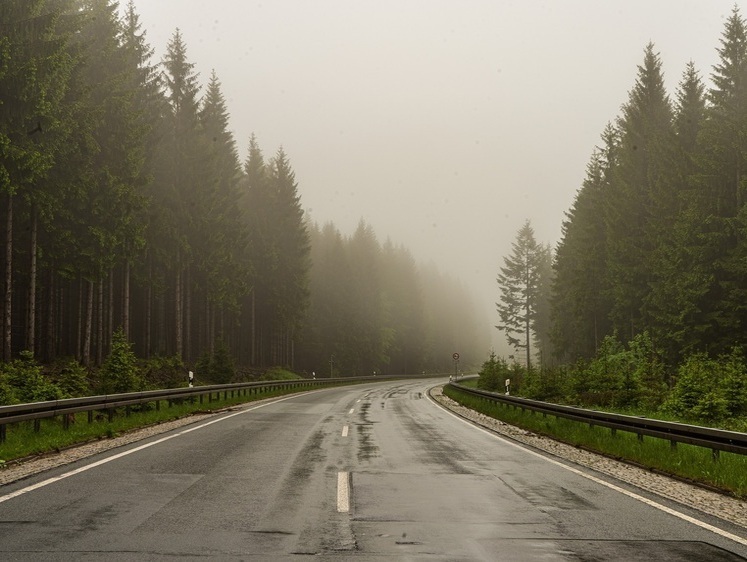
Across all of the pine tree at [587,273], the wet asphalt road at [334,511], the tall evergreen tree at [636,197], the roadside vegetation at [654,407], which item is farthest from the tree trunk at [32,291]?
the pine tree at [587,273]

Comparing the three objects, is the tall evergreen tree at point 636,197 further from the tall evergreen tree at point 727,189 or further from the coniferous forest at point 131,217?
the coniferous forest at point 131,217

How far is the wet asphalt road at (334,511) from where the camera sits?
5.40 m

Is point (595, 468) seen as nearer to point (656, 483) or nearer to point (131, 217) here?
point (656, 483)

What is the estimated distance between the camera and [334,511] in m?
6.84

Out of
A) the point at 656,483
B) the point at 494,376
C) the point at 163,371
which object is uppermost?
the point at 163,371

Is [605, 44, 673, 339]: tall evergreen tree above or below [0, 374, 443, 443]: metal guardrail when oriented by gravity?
above

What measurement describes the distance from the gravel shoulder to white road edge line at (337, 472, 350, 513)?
422cm

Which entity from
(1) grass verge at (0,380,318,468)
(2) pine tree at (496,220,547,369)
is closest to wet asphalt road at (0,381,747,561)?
(1) grass verge at (0,380,318,468)

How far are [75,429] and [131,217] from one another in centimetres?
1684

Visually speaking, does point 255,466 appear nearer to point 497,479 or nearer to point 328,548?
point 497,479

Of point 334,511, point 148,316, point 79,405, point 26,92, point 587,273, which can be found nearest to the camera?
point 334,511

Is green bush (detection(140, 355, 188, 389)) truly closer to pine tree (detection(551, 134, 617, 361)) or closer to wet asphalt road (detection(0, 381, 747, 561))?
wet asphalt road (detection(0, 381, 747, 561))

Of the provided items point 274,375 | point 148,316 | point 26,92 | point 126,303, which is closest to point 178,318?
point 148,316

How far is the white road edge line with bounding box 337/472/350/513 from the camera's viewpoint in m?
7.04
